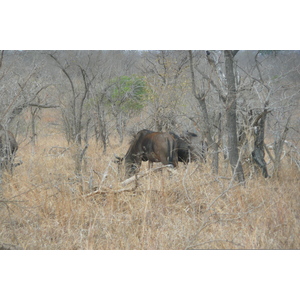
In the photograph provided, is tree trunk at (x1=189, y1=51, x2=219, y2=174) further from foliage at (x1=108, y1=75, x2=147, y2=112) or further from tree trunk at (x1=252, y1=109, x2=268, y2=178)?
foliage at (x1=108, y1=75, x2=147, y2=112)

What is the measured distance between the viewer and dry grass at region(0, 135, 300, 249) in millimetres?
3318

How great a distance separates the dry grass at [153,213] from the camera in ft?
10.9

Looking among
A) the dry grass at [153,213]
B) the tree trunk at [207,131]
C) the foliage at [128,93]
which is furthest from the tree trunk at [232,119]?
the foliage at [128,93]

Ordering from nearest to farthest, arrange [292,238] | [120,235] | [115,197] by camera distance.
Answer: [292,238], [120,235], [115,197]

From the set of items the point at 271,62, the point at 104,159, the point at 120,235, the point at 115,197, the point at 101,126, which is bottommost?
the point at 120,235

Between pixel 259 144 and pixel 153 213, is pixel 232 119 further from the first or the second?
pixel 153 213

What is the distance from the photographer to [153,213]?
3.81 meters

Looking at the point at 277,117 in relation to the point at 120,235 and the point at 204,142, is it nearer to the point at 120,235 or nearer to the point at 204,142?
the point at 204,142

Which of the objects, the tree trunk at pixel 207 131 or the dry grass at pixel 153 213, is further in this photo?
the tree trunk at pixel 207 131

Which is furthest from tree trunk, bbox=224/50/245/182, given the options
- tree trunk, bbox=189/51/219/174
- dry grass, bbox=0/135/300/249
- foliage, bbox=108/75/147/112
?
foliage, bbox=108/75/147/112

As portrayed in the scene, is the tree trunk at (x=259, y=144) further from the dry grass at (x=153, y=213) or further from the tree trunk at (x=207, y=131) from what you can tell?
the tree trunk at (x=207, y=131)
